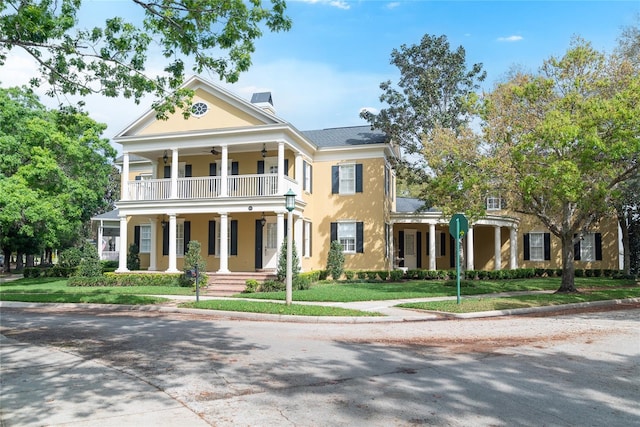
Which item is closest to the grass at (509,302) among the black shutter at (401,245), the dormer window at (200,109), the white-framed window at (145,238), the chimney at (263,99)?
the black shutter at (401,245)

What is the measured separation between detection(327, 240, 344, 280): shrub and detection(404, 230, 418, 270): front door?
7.33 metres

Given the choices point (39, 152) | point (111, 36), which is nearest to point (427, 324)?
point (111, 36)

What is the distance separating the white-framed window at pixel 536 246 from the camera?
3198 centimetres

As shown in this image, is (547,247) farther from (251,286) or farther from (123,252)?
(123,252)

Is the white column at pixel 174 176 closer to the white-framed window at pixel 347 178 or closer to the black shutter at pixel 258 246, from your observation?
the black shutter at pixel 258 246

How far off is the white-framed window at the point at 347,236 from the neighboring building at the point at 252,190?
5 cm

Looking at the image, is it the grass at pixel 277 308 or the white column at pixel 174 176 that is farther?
the white column at pixel 174 176

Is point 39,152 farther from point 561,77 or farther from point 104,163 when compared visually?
point 561,77

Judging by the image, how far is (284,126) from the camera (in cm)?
2216

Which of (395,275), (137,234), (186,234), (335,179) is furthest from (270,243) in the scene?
(137,234)

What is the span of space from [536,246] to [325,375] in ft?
93.8

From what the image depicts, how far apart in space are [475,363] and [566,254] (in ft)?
43.7

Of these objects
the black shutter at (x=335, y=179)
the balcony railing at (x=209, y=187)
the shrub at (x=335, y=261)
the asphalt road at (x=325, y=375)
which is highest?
the black shutter at (x=335, y=179)

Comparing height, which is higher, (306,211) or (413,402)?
(306,211)
